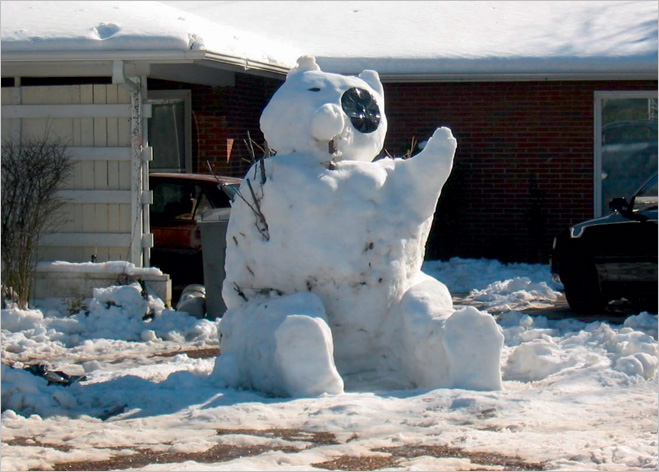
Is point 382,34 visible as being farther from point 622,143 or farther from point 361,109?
point 361,109

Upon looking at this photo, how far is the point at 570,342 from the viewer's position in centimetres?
929

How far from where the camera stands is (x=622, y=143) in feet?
54.6

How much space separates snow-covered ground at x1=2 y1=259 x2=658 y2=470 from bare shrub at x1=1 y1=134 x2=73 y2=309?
204cm

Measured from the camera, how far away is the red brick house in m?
15.8

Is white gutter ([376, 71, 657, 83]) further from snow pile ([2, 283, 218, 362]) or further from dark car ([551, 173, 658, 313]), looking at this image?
snow pile ([2, 283, 218, 362])

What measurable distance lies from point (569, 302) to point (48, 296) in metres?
5.30

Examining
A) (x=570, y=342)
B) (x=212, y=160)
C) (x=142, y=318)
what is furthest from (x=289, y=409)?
(x=212, y=160)

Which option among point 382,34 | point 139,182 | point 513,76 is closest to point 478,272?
point 513,76

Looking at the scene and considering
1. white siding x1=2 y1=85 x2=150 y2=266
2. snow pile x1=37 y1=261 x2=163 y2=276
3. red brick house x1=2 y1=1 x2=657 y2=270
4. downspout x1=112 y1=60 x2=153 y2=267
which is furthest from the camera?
red brick house x1=2 y1=1 x2=657 y2=270

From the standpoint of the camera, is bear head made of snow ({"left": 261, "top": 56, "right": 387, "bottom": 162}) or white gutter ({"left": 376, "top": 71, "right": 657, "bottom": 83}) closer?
bear head made of snow ({"left": 261, "top": 56, "right": 387, "bottom": 162})

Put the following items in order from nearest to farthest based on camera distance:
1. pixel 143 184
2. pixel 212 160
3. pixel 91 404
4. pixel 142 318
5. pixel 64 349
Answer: pixel 91 404
pixel 64 349
pixel 142 318
pixel 143 184
pixel 212 160

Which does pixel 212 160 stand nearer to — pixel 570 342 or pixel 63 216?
pixel 63 216

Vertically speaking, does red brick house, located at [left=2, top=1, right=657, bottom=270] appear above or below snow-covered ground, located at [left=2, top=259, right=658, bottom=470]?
above

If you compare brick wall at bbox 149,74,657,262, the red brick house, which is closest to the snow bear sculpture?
the red brick house
